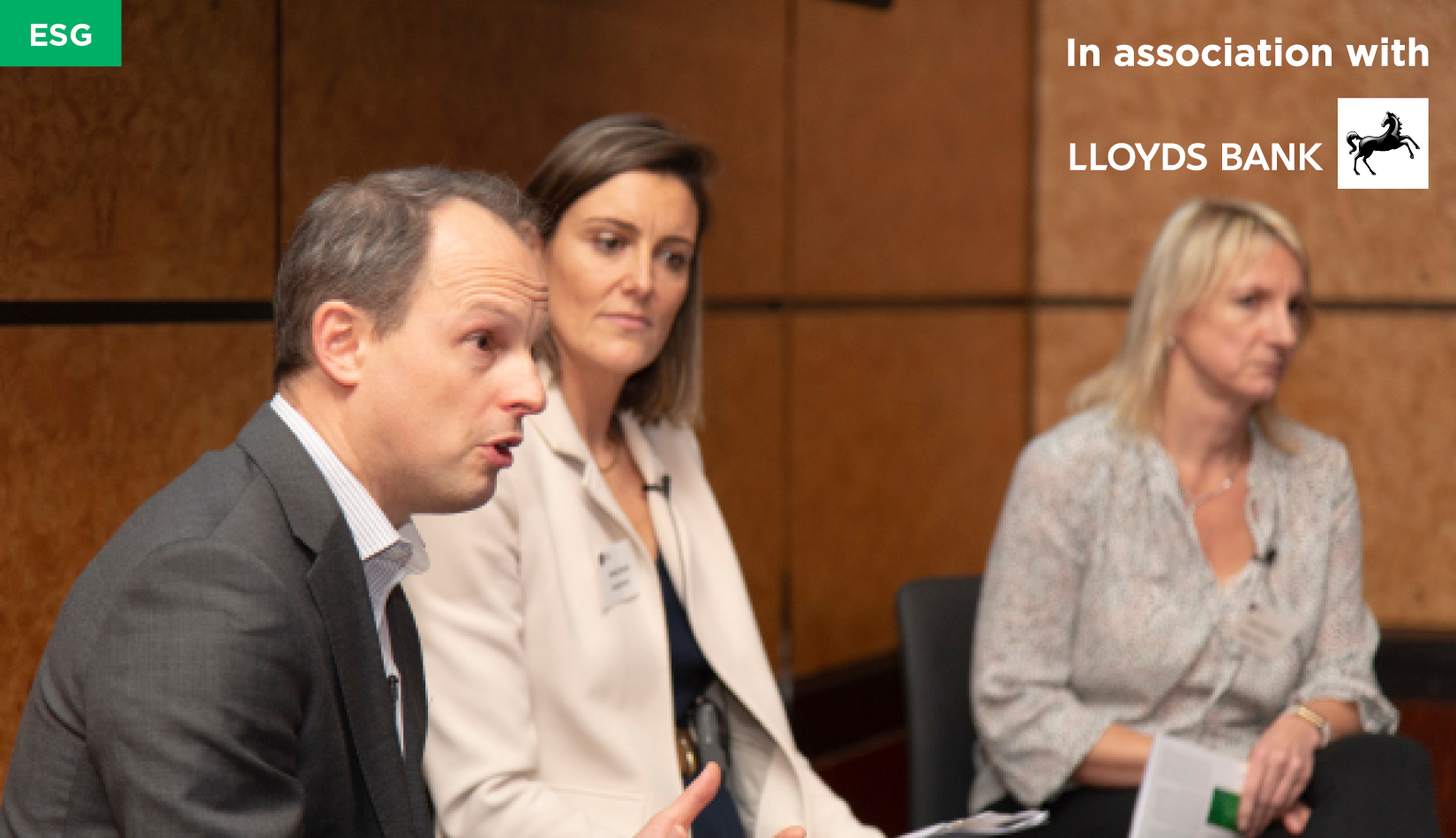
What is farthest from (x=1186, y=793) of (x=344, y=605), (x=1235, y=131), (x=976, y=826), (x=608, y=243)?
(x=1235, y=131)

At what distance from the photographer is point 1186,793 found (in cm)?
222

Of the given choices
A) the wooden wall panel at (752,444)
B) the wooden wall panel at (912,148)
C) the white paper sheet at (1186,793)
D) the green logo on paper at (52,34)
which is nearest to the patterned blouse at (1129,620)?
the white paper sheet at (1186,793)

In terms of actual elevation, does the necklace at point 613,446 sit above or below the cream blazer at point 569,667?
above

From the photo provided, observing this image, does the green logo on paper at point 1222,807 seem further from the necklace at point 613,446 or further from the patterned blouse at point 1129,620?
the necklace at point 613,446

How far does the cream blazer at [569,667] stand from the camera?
5.82ft

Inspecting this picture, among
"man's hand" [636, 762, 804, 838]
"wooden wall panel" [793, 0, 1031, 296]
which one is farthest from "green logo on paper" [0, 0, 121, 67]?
"wooden wall panel" [793, 0, 1031, 296]

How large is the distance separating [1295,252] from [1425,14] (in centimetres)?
161

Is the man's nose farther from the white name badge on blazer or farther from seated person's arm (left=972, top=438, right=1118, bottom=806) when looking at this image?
seated person's arm (left=972, top=438, right=1118, bottom=806)

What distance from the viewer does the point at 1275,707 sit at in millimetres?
2500

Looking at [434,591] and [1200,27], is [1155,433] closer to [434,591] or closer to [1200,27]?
[434,591]

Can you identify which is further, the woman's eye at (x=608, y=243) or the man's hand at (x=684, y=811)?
the woman's eye at (x=608, y=243)

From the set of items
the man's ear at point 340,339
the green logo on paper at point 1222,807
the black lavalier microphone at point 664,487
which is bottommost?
the green logo on paper at point 1222,807

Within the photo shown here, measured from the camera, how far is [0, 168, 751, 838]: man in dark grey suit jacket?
3.54 feet

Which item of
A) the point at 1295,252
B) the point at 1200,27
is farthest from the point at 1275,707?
the point at 1200,27
